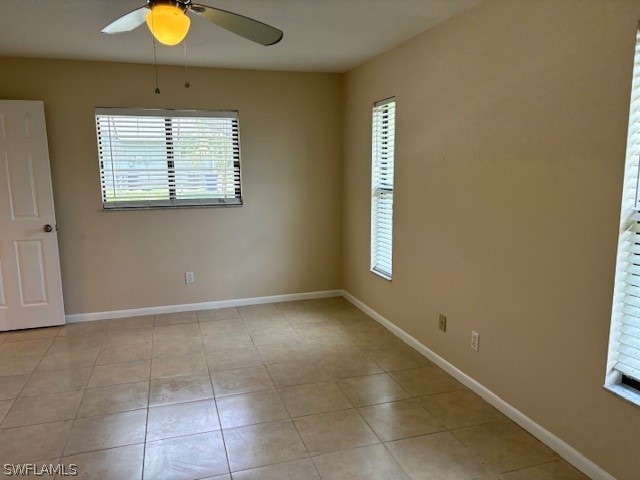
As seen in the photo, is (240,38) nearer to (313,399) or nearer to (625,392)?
(313,399)

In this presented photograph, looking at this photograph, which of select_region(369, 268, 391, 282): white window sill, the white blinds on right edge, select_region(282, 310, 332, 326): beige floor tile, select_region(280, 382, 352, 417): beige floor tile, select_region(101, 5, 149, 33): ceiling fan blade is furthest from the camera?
select_region(282, 310, 332, 326): beige floor tile

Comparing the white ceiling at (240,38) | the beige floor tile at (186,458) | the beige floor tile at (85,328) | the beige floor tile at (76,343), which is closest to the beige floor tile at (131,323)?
the beige floor tile at (85,328)

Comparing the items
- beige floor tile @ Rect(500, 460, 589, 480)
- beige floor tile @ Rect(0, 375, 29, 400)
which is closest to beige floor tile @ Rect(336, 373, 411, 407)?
beige floor tile @ Rect(500, 460, 589, 480)

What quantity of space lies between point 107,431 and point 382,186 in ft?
9.18

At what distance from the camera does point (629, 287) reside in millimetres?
1938

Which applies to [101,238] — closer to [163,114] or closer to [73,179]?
[73,179]

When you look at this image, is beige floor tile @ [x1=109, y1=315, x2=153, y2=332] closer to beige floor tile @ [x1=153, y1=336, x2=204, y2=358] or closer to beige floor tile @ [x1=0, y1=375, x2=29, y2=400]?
beige floor tile @ [x1=153, y1=336, x2=204, y2=358]

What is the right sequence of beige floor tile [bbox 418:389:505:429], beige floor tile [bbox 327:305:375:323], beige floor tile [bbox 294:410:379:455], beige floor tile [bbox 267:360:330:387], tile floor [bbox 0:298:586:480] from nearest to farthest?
tile floor [bbox 0:298:586:480]
beige floor tile [bbox 294:410:379:455]
beige floor tile [bbox 418:389:505:429]
beige floor tile [bbox 267:360:330:387]
beige floor tile [bbox 327:305:375:323]

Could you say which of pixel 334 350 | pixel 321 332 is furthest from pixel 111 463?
pixel 321 332

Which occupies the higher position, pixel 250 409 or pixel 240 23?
pixel 240 23

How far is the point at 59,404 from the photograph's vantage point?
279 cm

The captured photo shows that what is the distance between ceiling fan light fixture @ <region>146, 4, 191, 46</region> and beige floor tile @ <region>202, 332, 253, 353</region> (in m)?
2.40

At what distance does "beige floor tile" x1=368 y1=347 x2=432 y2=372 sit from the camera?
329cm

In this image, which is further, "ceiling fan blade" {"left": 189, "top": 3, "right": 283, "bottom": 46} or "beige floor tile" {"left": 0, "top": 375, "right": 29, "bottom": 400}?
"beige floor tile" {"left": 0, "top": 375, "right": 29, "bottom": 400}
